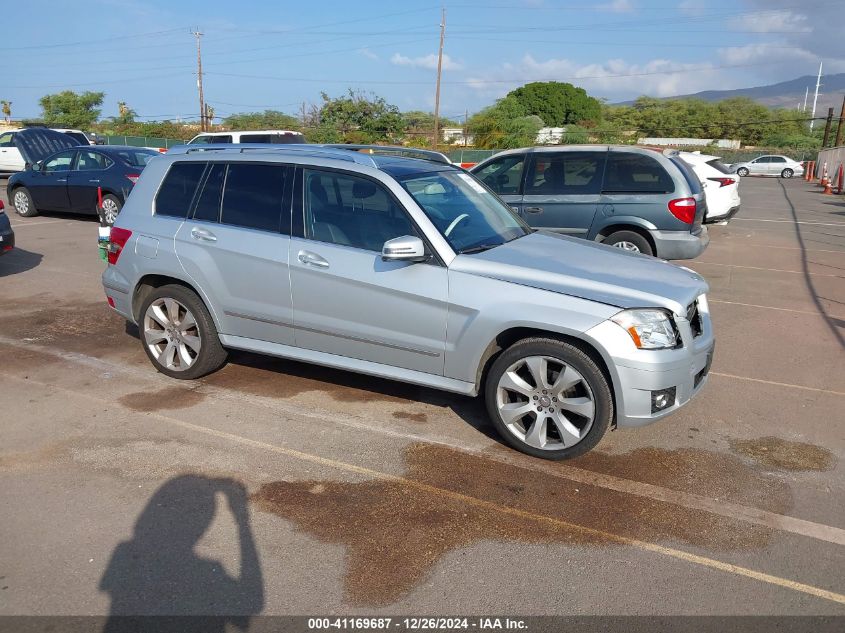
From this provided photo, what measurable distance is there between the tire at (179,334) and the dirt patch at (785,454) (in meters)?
3.88

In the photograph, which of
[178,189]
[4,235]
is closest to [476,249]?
[178,189]

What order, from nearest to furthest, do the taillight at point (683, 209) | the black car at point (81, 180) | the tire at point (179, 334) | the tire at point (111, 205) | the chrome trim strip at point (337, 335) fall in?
the chrome trim strip at point (337, 335), the tire at point (179, 334), the taillight at point (683, 209), the tire at point (111, 205), the black car at point (81, 180)

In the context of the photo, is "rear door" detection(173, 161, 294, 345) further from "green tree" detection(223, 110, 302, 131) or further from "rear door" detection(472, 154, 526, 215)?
"green tree" detection(223, 110, 302, 131)

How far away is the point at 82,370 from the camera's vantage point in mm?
Answer: 5980

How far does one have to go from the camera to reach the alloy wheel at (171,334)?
5602 millimetres

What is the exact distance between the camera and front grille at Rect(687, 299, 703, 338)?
459 cm

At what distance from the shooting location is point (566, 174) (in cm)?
971

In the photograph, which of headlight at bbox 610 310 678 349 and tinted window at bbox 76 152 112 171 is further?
tinted window at bbox 76 152 112 171

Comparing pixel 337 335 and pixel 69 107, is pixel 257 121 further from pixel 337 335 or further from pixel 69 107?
pixel 337 335

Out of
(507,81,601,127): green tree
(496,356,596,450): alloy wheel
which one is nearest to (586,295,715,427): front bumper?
(496,356,596,450): alloy wheel

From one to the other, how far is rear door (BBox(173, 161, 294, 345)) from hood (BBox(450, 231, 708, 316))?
Answer: 1.40 metres

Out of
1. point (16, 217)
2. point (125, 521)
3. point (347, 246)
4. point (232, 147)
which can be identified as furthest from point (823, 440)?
point (16, 217)

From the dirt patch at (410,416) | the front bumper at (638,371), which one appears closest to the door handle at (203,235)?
the dirt patch at (410,416)

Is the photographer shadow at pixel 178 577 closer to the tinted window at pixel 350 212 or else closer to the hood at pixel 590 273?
the tinted window at pixel 350 212
